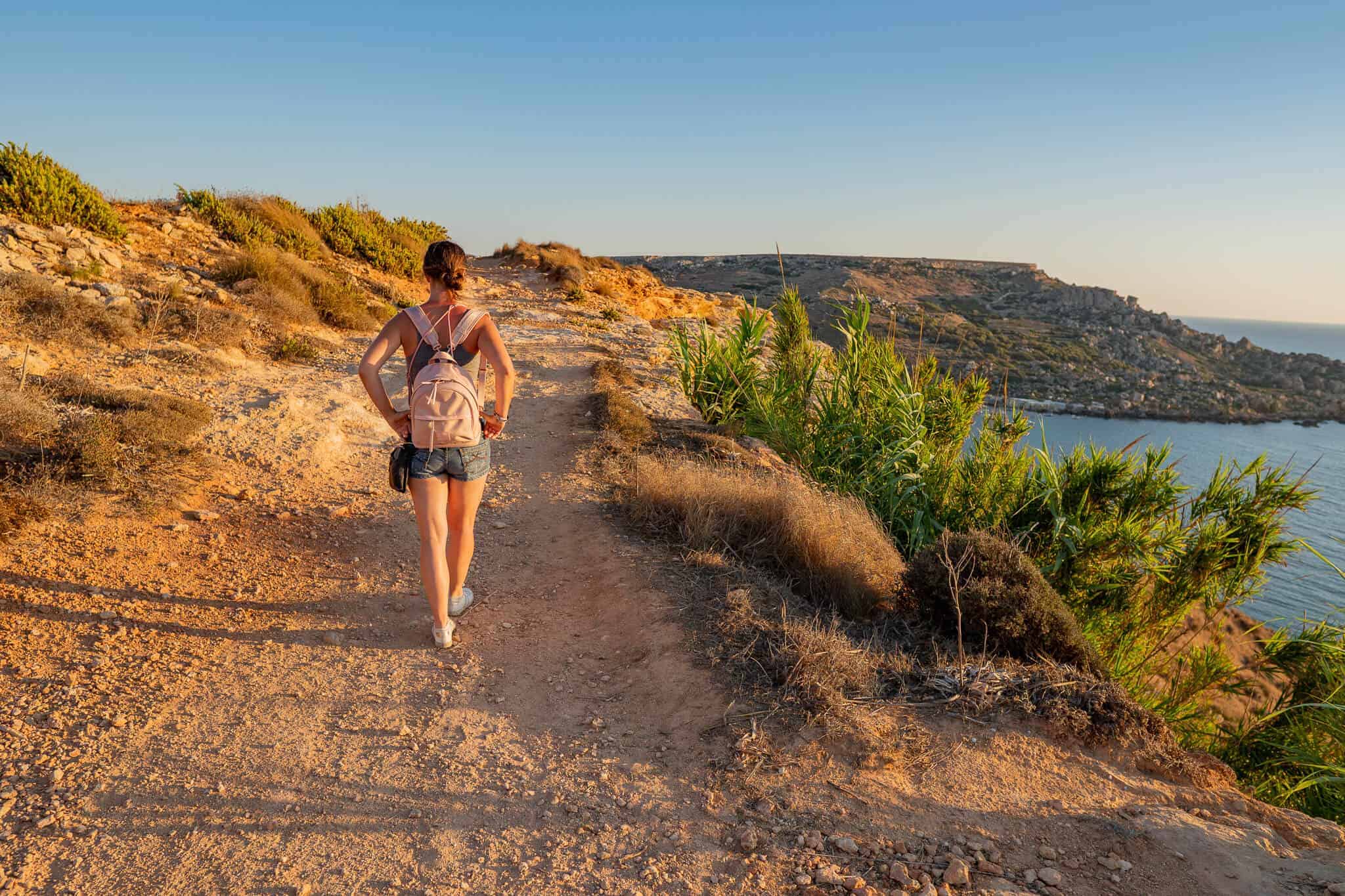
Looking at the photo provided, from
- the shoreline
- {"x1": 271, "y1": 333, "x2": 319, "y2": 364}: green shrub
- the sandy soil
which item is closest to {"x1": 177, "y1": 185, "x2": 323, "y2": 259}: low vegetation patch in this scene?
{"x1": 271, "y1": 333, "x2": 319, "y2": 364}: green shrub

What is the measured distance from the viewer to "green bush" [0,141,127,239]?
899cm

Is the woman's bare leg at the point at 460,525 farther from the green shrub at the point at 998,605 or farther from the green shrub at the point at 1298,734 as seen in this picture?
the green shrub at the point at 1298,734

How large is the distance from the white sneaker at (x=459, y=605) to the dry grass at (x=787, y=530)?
56.1 inches

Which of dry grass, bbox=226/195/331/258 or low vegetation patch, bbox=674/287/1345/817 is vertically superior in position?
dry grass, bbox=226/195/331/258

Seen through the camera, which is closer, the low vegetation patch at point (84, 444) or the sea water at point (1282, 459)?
the low vegetation patch at point (84, 444)

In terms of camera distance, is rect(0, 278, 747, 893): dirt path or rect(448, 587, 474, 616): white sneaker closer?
rect(0, 278, 747, 893): dirt path

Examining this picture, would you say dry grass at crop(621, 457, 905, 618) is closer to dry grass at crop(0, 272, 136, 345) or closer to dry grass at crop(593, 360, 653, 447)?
dry grass at crop(593, 360, 653, 447)

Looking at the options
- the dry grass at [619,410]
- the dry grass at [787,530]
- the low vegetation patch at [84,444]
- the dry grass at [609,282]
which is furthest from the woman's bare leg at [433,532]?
the dry grass at [609,282]

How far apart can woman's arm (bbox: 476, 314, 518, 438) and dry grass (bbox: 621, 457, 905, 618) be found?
1737mm

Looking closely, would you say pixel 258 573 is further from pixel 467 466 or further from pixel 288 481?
pixel 467 466

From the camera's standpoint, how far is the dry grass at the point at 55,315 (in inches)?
262

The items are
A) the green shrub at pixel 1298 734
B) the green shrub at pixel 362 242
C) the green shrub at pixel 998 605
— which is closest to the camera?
the green shrub at pixel 998 605

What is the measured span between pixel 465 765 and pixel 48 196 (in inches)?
425

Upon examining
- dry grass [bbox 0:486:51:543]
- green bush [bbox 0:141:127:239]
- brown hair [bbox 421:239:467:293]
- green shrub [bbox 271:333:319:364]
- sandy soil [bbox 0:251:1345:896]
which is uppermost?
green bush [bbox 0:141:127:239]
